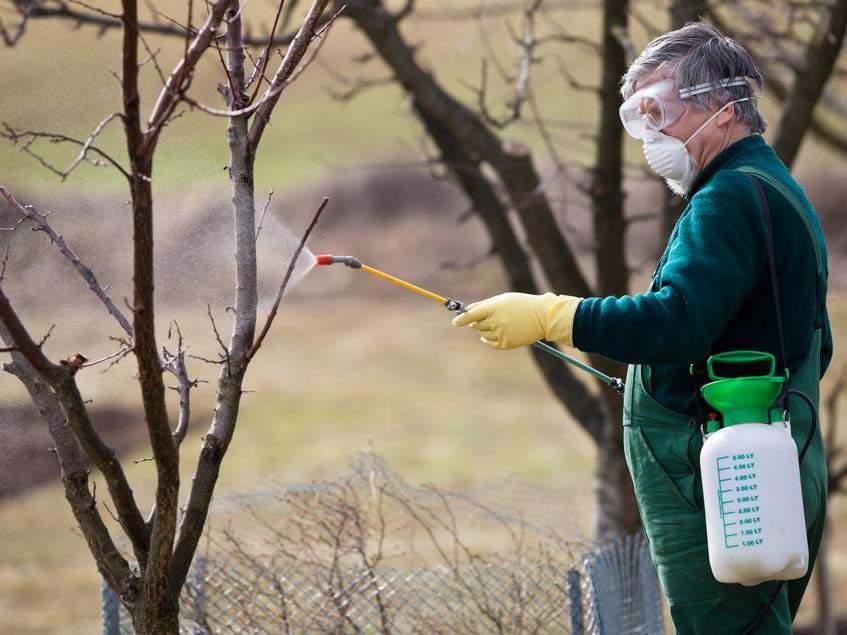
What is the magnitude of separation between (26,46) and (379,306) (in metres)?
19.6

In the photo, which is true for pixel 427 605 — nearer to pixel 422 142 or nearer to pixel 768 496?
pixel 768 496

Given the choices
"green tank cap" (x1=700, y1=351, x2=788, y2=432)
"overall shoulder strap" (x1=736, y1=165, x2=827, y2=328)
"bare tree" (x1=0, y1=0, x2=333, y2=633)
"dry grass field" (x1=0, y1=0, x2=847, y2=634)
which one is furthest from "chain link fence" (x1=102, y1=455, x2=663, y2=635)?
"overall shoulder strap" (x1=736, y1=165, x2=827, y2=328)

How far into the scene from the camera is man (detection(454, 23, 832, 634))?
222 cm

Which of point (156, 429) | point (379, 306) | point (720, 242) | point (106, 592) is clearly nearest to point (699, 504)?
point (720, 242)

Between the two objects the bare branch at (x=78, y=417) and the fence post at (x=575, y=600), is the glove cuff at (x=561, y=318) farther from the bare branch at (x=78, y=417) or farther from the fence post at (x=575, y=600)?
the fence post at (x=575, y=600)

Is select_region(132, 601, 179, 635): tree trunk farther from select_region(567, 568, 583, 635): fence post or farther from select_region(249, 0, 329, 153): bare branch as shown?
select_region(567, 568, 583, 635): fence post

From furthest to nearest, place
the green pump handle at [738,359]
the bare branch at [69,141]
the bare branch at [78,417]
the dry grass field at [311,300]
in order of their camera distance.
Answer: the dry grass field at [311,300], the green pump handle at [738,359], the bare branch at [78,417], the bare branch at [69,141]

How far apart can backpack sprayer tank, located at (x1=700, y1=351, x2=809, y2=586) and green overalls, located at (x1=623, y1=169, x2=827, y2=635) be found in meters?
0.09

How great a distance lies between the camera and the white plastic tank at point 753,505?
2.24 m

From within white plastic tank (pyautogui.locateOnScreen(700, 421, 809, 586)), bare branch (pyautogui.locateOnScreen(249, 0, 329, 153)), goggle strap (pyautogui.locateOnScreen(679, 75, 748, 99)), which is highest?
bare branch (pyautogui.locateOnScreen(249, 0, 329, 153))

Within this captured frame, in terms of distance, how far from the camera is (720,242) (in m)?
2.22

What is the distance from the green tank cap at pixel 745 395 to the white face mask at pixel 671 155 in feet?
1.35

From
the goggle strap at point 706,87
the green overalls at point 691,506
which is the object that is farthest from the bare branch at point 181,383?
the goggle strap at point 706,87

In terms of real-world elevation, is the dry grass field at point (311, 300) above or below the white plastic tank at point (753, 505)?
above
